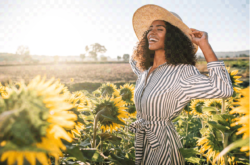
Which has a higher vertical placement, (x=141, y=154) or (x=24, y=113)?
(x=24, y=113)

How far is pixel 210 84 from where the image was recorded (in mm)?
1386

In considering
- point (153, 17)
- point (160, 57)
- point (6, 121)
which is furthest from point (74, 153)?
point (153, 17)

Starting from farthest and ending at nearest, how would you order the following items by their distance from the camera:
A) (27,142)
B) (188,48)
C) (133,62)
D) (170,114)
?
1. (133,62)
2. (188,48)
3. (170,114)
4. (27,142)

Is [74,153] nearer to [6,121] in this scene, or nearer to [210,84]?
[6,121]

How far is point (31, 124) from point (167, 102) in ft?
Answer: 4.32

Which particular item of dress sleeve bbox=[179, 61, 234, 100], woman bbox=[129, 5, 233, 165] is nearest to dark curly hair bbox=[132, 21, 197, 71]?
woman bbox=[129, 5, 233, 165]

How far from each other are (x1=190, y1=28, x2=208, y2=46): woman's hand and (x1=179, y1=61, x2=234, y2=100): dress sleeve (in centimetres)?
27

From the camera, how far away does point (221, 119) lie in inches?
48.4

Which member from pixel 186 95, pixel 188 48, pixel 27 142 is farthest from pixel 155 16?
pixel 27 142

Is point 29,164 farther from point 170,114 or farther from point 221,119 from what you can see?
point 170,114

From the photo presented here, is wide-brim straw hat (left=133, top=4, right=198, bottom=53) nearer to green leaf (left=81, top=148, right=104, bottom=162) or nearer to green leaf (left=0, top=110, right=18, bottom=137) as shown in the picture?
green leaf (left=81, top=148, right=104, bottom=162)

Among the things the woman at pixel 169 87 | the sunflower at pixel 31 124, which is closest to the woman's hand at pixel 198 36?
the woman at pixel 169 87

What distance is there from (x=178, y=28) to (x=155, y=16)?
327 mm

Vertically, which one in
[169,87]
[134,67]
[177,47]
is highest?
[177,47]
